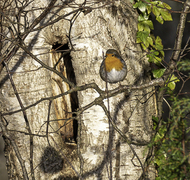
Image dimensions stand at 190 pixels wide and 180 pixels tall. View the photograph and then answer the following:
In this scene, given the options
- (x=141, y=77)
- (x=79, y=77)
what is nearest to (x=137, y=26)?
(x=141, y=77)

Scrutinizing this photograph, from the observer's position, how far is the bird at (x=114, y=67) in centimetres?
189

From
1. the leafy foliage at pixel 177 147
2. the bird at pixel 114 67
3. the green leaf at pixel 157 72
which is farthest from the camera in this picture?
the green leaf at pixel 157 72

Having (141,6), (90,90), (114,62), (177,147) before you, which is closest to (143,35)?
(141,6)

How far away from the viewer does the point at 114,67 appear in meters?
1.94

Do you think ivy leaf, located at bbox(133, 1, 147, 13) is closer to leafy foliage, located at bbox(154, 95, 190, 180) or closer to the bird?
the bird

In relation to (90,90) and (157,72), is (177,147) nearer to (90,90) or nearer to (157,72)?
(90,90)

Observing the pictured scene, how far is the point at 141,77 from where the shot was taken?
6.66ft

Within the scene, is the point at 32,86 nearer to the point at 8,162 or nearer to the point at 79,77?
the point at 79,77

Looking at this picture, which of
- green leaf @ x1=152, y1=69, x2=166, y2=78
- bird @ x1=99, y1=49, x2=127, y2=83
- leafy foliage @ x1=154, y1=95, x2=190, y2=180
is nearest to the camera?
leafy foliage @ x1=154, y1=95, x2=190, y2=180

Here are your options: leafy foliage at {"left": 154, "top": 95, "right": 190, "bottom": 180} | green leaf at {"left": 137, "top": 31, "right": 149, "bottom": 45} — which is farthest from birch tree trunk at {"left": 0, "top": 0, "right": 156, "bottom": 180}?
leafy foliage at {"left": 154, "top": 95, "right": 190, "bottom": 180}

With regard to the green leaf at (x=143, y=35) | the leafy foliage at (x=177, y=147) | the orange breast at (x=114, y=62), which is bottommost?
the leafy foliage at (x=177, y=147)

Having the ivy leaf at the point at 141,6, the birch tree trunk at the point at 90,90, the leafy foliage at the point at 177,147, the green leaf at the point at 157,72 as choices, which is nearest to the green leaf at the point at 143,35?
the birch tree trunk at the point at 90,90

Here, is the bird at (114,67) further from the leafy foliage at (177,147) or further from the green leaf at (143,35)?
the leafy foliage at (177,147)

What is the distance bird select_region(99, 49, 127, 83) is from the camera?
1.89 meters
